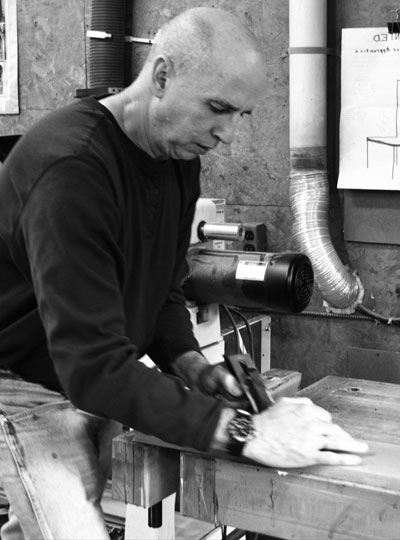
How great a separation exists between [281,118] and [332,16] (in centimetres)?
38

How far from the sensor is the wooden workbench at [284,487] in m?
1.08

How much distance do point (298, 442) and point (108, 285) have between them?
1.22ft

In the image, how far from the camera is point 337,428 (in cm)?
121

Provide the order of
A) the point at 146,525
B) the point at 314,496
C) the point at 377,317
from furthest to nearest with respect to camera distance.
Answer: the point at 377,317 → the point at 146,525 → the point at 314,496

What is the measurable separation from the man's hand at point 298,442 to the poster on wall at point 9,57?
8.04 ft

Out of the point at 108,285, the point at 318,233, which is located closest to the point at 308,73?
the point at 318,233

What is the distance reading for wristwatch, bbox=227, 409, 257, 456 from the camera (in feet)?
3.80

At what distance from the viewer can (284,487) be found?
1.14 meters

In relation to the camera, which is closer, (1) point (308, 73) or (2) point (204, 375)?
(2) point (204, 375)

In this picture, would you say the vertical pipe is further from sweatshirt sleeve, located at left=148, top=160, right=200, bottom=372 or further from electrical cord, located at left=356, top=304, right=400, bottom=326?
sweatshirt sleeve, located at left=148, top=160, right=200, bottom=372

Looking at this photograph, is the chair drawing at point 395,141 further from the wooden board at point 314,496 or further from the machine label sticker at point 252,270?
the wooden board at point 314,496

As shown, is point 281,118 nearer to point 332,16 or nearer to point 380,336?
point 332,16

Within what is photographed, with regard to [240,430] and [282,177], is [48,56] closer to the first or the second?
[282,177]

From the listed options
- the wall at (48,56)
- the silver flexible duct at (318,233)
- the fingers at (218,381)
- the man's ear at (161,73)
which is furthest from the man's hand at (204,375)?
the wall at (48,56)
